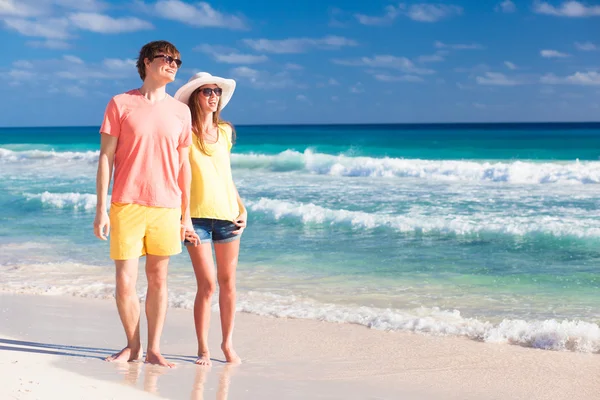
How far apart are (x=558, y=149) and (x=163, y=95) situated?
35.0 metres

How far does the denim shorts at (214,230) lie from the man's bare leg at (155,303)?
223 mm

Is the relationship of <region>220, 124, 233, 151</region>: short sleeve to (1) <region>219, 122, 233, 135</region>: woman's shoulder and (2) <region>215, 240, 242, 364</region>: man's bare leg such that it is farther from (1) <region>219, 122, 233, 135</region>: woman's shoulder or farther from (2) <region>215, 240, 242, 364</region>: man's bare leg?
(2) <region>215, 240, 242, 364</region>: man's bare leg

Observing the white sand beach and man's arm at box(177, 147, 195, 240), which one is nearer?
the white sand beach

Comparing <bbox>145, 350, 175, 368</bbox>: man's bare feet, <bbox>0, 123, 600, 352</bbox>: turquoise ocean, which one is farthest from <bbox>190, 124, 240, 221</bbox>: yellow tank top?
<bbox>0, 123, 600, 352</bbox>: turquoise ocean

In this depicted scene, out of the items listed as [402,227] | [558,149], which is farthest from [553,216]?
[558,149]

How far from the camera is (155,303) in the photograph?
4.04 meters

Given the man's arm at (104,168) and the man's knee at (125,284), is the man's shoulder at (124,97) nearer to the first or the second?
the man's arm at (104,168)

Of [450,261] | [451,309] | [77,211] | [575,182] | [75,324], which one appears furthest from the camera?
[575,182]

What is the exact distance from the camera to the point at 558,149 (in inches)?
1423

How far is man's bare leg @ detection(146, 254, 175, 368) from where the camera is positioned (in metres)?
3.96

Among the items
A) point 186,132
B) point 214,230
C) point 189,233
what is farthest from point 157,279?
point 186,132

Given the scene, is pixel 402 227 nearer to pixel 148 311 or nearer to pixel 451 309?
pixel 451 309

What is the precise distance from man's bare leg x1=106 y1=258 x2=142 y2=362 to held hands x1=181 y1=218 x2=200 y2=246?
0.92ft

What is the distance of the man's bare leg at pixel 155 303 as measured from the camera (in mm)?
3959
